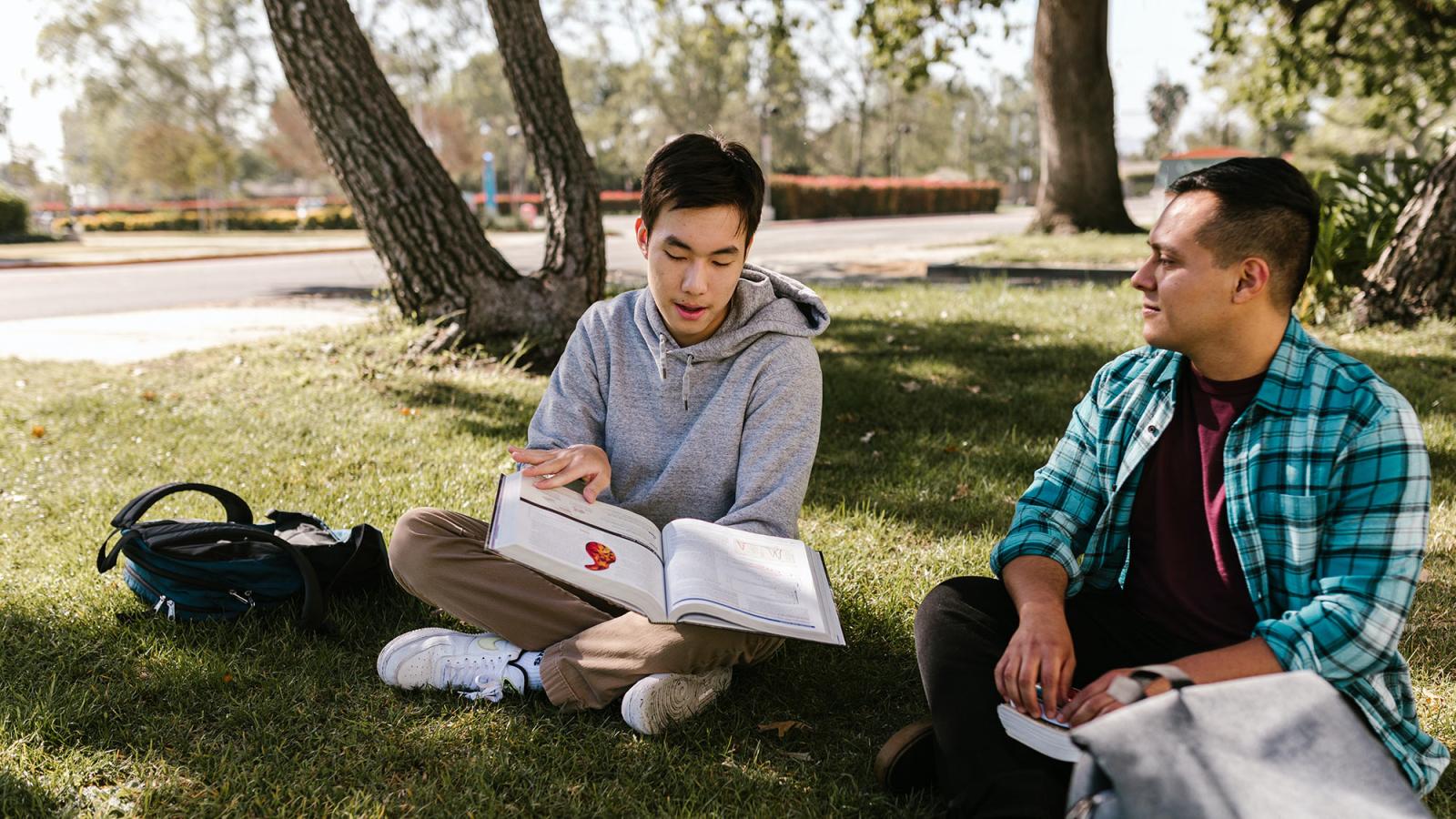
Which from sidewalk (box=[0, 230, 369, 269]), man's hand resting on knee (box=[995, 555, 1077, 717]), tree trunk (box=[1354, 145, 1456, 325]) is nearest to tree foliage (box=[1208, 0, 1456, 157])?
tree trunk (box=[1354, 145, 1456, 325])

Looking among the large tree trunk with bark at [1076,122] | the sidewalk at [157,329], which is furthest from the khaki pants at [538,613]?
the large tree trunk with bark at [1076,122]

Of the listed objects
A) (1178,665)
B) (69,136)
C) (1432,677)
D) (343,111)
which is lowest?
(1432,677)

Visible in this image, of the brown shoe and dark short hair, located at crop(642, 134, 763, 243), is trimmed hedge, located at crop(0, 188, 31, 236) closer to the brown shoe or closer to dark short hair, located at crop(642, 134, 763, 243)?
dark short hair, located at crop(642, 134, 763, 243)

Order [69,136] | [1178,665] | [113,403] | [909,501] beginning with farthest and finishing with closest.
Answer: [69,136], [113,403], [909,501], [1178,665]

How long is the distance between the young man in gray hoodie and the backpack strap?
33.5 inches

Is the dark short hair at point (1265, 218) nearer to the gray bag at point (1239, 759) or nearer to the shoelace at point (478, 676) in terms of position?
the gray bag at point (1239, 759)

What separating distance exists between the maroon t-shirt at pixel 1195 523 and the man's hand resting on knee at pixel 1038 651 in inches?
8.4

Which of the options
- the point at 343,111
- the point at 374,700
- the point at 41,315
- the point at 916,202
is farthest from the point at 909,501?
the point at 916,202

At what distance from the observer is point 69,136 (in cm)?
6462

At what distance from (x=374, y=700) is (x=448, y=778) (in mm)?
439

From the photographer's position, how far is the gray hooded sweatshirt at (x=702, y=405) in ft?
8.50

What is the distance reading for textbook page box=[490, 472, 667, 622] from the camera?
6.91 ft

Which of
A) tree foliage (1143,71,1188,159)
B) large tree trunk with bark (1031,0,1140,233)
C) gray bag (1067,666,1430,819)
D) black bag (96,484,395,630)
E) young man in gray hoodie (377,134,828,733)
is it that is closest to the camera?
gray bag (1067,666,1430,819)

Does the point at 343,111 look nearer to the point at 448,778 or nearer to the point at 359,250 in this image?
the point at 448,778
